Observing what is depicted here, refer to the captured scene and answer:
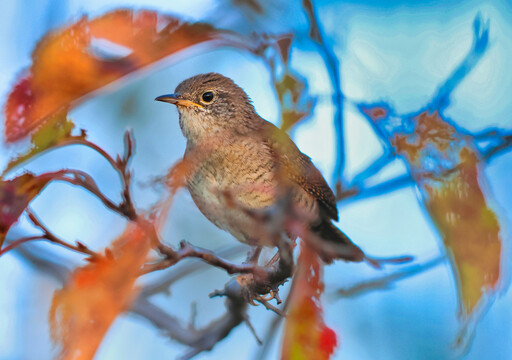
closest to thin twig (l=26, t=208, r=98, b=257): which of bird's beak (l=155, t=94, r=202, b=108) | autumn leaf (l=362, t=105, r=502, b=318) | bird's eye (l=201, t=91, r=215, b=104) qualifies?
autumn leaf (l=362, t=105, r=502, b=318)

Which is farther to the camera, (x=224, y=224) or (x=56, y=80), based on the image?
(x=224, y=224)

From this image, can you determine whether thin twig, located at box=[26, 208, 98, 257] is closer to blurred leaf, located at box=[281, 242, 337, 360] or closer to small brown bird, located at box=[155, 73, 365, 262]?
blurred leaf, located at box=[281, 242, 337, 360]

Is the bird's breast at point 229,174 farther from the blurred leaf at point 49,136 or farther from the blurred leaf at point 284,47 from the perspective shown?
the blurred leaf at point 49,136

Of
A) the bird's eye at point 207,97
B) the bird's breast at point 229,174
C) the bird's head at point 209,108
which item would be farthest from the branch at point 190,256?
the bird's eye at point 207,97

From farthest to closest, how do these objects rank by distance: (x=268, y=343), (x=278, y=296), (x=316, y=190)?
(x=316, y=190) → (x=278, y=296) → (x=268, y=343)

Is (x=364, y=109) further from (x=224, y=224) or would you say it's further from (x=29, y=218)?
(x=224, y=224)

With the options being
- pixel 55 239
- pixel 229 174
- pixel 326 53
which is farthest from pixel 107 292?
pixel 229 174

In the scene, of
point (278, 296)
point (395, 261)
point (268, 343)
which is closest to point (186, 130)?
point (278, 296)
